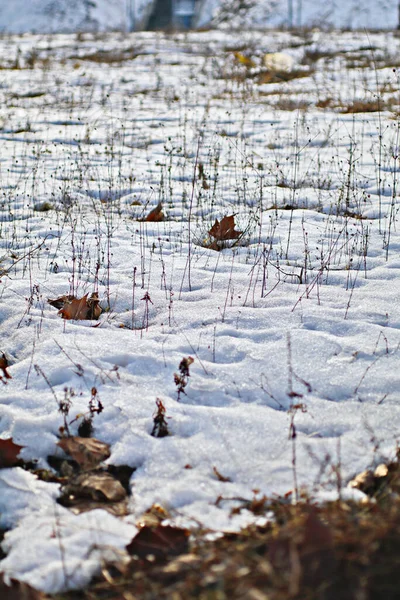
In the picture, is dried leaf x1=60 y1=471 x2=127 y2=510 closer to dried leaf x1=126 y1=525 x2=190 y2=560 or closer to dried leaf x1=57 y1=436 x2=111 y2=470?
dried leaf x1=57 y1=436 x2=111 y2=470

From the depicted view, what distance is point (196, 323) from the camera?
11.9ft

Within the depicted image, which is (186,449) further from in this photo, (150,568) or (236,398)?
(150,568)

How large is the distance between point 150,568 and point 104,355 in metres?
1.46

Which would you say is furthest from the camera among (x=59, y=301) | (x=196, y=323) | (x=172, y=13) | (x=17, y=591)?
(x=172, y=13)

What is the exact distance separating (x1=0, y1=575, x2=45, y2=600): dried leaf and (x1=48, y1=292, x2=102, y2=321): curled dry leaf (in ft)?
6.72

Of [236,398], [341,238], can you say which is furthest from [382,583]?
[341,238]

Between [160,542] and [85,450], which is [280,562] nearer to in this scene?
[160,542]

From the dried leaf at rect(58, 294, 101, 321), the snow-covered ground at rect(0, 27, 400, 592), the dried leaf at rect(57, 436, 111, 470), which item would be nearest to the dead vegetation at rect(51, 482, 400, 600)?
the snow-covered ground at rect(0, 27, 400, 592)

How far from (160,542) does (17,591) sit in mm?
516

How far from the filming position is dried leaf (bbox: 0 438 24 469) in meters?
2.47

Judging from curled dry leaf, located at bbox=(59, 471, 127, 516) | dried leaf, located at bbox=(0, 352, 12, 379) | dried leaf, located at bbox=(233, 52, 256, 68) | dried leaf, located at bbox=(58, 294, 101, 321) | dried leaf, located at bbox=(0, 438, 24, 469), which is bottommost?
curled dry leaf, located at bbox=(59, 471, 127, 516)

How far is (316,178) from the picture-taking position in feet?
21.5

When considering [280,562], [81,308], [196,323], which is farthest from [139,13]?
[280,562]

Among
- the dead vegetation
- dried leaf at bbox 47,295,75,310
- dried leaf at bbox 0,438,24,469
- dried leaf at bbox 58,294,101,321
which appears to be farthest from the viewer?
dried leaf at bbox 47,295,75,310
